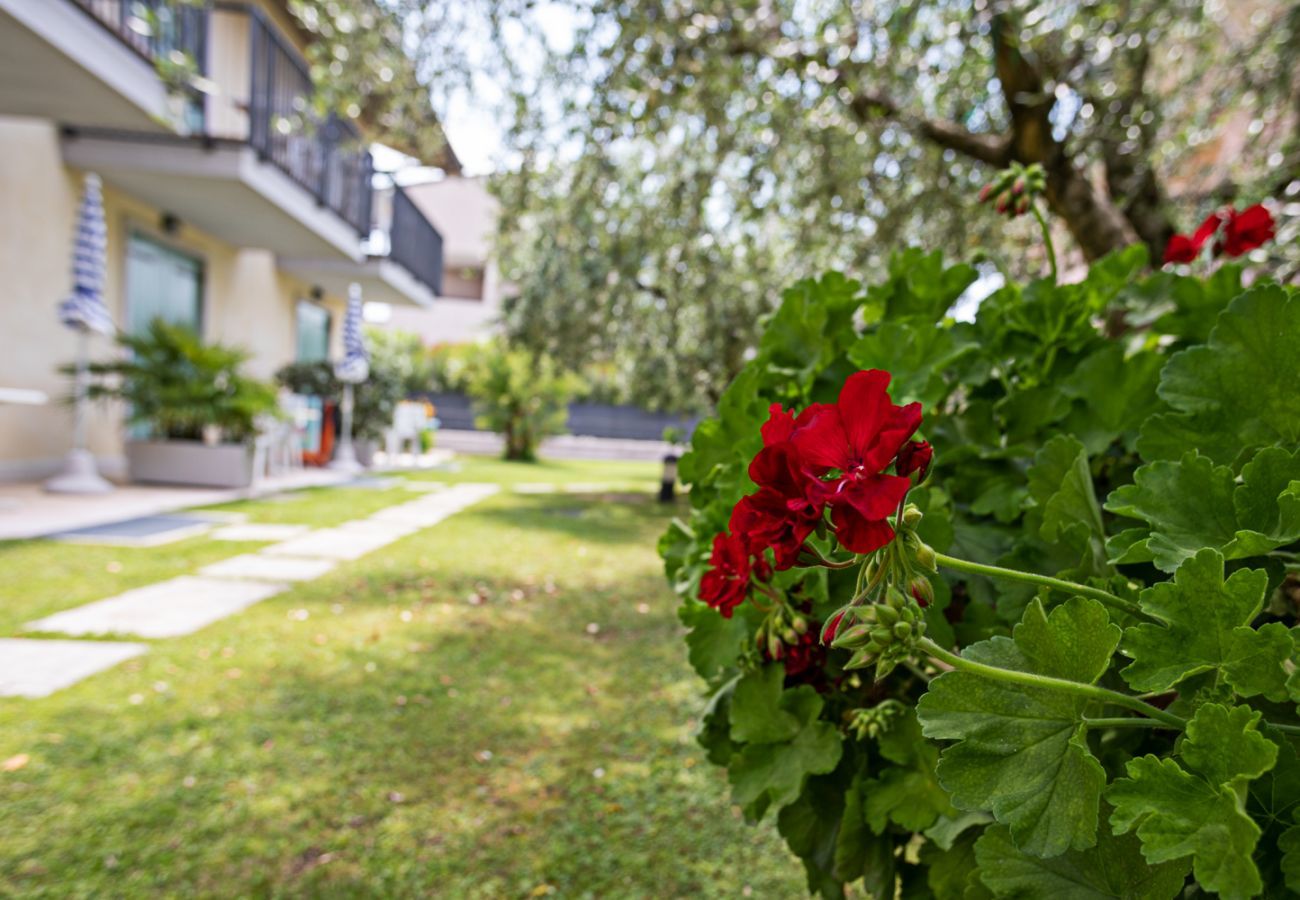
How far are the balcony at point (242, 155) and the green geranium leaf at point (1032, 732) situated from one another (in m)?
5.33

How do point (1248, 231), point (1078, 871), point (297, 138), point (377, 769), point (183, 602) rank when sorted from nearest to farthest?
point (1078, 871) → point (1248, 231) → point (377, 769) → point (183, 602) → point (297, 138)

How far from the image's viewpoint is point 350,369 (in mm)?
11844

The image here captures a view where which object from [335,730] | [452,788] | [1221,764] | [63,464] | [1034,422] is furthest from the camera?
[63,464]

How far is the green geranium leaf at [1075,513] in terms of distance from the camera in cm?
71

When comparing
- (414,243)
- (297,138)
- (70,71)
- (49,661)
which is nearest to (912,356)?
(49,661)

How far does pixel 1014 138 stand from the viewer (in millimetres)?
3945

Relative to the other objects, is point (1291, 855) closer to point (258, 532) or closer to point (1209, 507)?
point (1209, 507)

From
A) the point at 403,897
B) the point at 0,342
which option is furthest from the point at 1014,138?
the point at 0,342

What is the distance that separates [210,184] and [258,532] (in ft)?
13.7

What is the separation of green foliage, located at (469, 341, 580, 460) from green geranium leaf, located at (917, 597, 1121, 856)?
14.9 meters

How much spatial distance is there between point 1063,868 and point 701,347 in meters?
9.47

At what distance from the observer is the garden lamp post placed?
11.8 metres

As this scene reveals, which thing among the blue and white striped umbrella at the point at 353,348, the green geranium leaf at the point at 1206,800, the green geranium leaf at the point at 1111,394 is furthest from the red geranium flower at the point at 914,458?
the blue and white striped umbrella at the point at 353,348

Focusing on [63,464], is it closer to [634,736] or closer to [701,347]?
[701,347]
